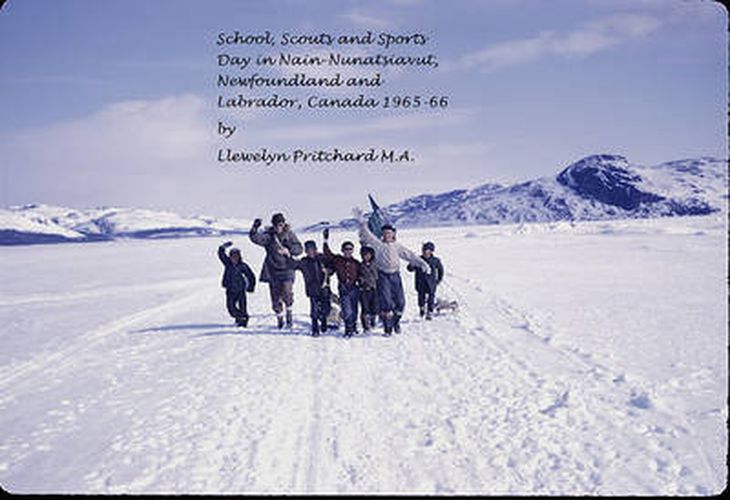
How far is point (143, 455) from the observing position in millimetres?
4668

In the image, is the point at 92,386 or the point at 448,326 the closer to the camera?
the point at 92,386

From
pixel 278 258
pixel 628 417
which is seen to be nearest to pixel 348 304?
pixel 278 258

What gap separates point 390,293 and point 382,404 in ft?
12.6

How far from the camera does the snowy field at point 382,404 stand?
Answer: 4172 mm

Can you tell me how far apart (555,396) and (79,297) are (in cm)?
1540

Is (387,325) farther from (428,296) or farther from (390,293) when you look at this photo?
(428,296)

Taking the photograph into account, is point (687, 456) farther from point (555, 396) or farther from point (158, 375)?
point (158, 375)

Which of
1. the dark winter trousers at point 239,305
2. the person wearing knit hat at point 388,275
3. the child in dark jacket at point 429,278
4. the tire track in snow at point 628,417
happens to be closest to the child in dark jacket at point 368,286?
the person wearing knit hat at point 388,275

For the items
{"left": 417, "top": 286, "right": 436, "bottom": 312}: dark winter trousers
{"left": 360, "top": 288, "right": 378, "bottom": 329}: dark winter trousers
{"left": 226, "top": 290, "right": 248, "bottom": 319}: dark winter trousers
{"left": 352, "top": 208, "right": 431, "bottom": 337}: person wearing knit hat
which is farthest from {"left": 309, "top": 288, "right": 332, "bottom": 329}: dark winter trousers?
{"left": 417, "top": 286, "right": 436, "bottom": 312}: dark winter trousers

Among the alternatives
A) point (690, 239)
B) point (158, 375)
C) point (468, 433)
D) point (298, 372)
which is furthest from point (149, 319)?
point (690, 239)

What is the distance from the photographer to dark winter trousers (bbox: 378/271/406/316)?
365 inches

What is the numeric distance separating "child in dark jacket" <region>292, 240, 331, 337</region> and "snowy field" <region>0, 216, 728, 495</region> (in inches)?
21.3

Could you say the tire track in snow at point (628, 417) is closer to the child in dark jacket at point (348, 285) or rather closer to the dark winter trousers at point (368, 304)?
the dark winter trousers at point (368, 304)

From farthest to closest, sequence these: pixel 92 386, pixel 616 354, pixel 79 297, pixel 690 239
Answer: pixel 690 239
pixel 79 297
pixel 616 354
pixel 92 386
